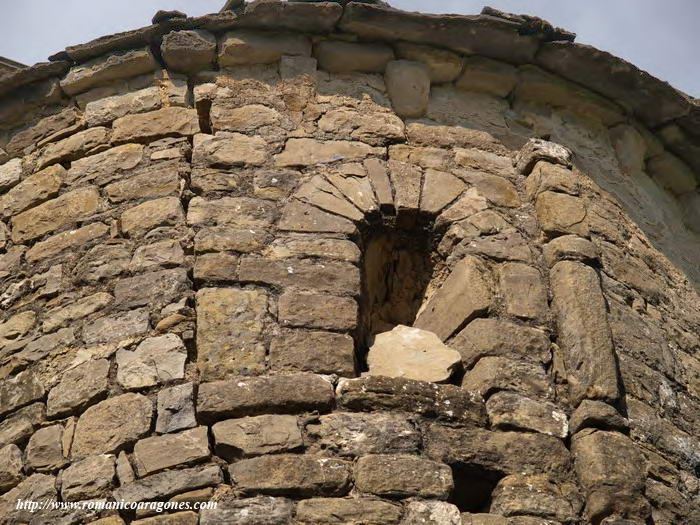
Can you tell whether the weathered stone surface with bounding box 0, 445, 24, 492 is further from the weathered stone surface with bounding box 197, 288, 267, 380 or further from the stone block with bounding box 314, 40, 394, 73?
the stone block with bounding box 314, 40, 394, 73

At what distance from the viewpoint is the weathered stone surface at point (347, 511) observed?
14.4 ft

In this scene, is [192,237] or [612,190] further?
[612,190]

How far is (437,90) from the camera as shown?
632 centimetres

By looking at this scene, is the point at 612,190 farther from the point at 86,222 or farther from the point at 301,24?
the point at 86,222

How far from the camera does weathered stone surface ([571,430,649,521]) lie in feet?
15.5

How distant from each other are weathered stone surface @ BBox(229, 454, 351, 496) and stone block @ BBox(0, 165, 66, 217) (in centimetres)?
189

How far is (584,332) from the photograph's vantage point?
17.1 ft

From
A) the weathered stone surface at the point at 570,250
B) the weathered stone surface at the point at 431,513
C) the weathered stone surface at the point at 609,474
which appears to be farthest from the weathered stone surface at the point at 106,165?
the weathered stone surface at the point at 609,474

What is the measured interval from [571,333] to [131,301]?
1.68m

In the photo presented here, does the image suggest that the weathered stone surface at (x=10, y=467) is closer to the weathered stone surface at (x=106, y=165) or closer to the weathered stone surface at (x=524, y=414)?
the weathered stone surface at (x=106, y=165)

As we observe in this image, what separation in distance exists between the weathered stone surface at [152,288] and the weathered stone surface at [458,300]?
0.98 metres

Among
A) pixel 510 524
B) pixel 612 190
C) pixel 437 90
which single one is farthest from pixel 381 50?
pixel 510 524

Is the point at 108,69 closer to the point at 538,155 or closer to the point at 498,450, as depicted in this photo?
the point at 538,155

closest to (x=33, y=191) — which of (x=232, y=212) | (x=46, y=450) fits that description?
(x=232, y=212)
